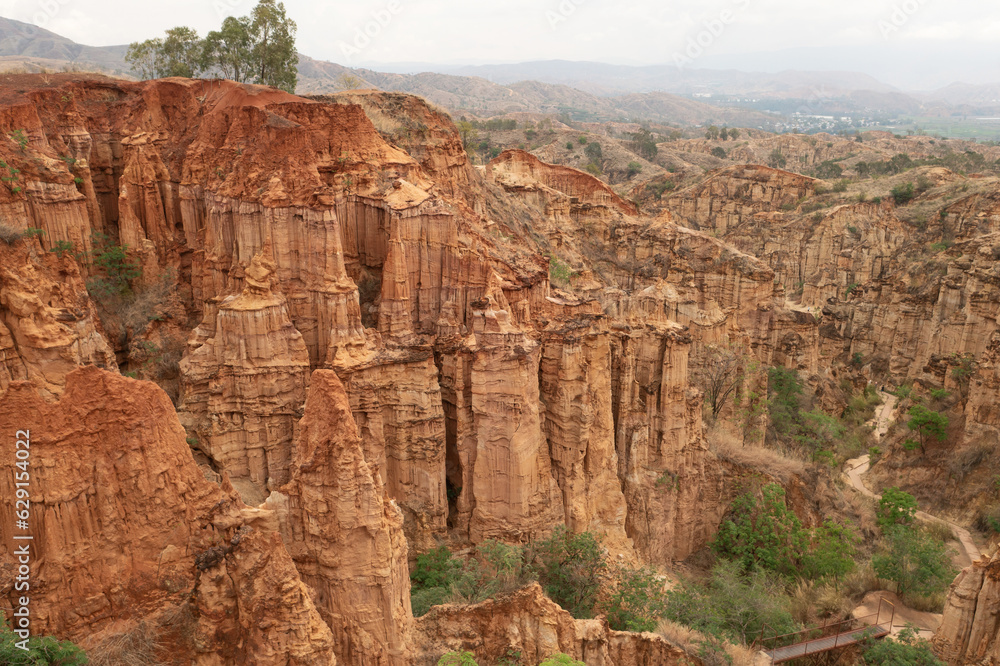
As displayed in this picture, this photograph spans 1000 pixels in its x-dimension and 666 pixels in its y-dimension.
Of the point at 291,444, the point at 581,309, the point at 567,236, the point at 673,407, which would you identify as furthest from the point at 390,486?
the point at 567,236

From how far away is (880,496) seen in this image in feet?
94.6

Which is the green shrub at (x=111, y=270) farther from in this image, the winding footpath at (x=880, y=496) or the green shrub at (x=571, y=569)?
the winding footpath at (x=880, y=496)

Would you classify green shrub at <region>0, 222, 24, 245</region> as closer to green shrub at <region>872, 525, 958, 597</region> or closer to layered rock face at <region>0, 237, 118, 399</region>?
layered rock face at <region>0, 237, 118, 399</region>

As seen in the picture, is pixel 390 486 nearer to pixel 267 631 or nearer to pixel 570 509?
pixel 570 509

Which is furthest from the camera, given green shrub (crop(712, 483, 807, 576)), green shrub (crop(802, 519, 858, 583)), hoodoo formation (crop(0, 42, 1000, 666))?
green shrub (crop(712, 483, 807, 576))

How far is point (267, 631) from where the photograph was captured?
364 inches

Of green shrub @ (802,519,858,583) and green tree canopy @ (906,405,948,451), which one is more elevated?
green tree canopy @ (906,405,948,451)

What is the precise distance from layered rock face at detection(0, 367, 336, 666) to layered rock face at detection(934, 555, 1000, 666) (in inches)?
573

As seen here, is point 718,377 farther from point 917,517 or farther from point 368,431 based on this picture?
point 368,431

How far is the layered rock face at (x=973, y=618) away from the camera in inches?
600

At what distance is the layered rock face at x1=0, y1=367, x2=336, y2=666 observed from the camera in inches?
374

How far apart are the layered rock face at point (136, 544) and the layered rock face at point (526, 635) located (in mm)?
3249

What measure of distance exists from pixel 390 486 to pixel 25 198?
36.4 feet

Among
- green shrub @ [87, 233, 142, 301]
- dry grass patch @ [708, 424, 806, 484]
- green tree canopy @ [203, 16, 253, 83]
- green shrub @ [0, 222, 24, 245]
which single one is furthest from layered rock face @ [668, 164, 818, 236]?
green shrub @ [0, 222, 24, 245]
